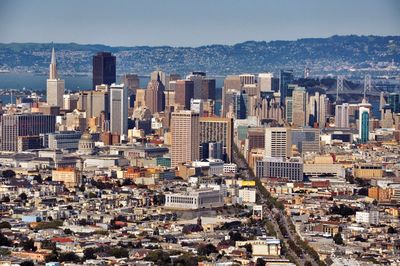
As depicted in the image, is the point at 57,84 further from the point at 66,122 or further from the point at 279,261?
the point at 279,261

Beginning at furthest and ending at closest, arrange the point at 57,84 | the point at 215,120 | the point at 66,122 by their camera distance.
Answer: the point at 57,84, the point at 66,122, the point at 215,120

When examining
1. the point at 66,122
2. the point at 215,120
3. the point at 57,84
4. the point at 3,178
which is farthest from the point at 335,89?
the point at 3,178

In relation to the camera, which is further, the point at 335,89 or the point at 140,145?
the point at 335,89

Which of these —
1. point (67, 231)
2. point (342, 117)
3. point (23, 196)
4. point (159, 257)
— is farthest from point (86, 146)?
point (159, 257)

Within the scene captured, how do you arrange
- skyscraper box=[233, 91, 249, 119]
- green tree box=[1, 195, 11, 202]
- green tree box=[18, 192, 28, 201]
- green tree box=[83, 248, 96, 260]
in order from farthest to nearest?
skyscraper box=[233, 91, 249, 119] < green tree box=[18, 192, 28, 201] < green tree box=[1, 195, 11, 202] < green tree box=[83, 248, 96, 260]

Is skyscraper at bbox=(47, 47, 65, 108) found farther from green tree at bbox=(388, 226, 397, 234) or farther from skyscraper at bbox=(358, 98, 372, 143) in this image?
green tree at bbox=(388, 226, 397, 234)

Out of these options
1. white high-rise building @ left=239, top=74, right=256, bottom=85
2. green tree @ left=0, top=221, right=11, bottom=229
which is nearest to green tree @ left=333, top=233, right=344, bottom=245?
green tree @ left=0, top=221, right=11, bottom=229

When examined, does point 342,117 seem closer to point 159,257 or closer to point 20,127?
point 20,127
